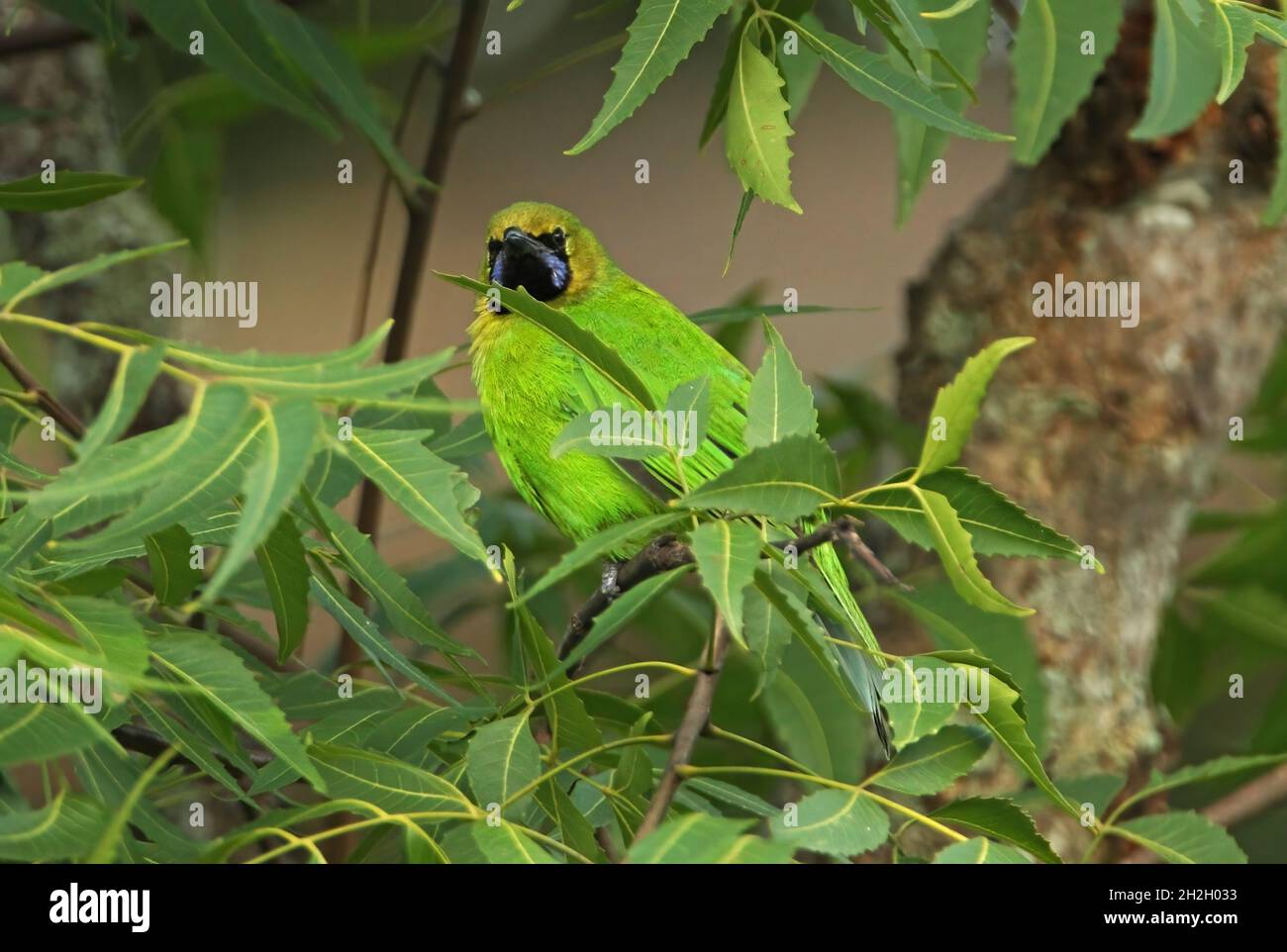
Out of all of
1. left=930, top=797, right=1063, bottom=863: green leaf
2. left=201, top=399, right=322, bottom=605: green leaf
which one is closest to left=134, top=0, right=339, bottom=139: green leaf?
left=201, top=399, right=322, bottom=605: green leaf

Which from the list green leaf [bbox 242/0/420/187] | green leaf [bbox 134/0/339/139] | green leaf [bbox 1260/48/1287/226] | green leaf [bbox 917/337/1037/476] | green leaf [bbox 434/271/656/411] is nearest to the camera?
green leaf [bbox 917/337/1037/476]

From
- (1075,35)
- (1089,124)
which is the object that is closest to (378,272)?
(1089,124)

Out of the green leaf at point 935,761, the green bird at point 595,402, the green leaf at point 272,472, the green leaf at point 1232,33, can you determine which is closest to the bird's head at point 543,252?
the green bird at point 595,402

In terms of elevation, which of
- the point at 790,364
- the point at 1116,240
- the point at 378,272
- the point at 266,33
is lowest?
the point at 790,364

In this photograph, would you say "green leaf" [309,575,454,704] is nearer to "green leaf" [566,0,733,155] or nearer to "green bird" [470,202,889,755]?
"green leaf" [566,0,733,155]

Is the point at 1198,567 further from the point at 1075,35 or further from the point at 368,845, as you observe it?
the point at 368,845

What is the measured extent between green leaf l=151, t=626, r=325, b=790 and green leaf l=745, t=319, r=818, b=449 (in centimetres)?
54

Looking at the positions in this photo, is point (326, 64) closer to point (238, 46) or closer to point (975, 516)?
point (238, 46)

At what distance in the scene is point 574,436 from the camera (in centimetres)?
139

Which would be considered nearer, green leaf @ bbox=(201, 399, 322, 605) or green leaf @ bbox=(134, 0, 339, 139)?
green leaf @ bbox=(201, 399, 322, 605)

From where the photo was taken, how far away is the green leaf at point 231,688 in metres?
1.36

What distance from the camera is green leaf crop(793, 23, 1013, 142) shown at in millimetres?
1646

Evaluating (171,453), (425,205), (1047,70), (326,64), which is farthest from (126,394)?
(425,205)
